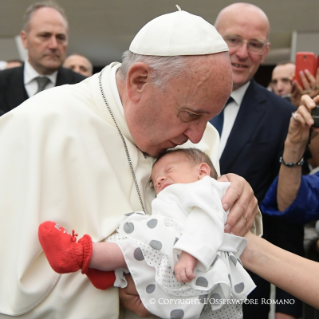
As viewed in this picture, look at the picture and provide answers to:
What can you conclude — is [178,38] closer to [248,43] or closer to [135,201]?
[135,201]

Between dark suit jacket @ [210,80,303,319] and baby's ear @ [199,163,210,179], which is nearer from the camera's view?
baby's ear @ [199,163,210,179]

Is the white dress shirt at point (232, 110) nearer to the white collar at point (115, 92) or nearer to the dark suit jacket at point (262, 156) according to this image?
the dark suit jacket at point (262, 156)

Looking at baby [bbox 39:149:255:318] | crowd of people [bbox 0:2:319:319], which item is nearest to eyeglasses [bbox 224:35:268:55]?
crowd of people [bbox 0:2:319:319]

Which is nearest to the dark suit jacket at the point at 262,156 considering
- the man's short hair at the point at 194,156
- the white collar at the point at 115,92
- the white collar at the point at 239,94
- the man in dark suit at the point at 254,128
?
the man in dark suit at the point at 254,128

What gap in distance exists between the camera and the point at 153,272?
1989mm

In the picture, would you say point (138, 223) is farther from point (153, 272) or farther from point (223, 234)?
point (223, 234)

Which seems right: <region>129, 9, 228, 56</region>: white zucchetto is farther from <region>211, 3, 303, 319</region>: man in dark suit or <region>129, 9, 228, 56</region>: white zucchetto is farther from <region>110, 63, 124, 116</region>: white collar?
<region>211, 3, 303, 319</region>: man in dark suit

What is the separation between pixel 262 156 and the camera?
143 inches

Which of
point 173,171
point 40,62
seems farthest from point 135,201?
point 40,62

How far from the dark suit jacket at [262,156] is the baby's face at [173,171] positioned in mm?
1382

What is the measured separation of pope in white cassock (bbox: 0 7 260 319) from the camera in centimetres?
201

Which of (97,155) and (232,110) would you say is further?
(232,110)

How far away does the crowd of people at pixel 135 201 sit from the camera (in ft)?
6.40

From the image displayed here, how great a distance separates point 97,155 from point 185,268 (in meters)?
0.69
